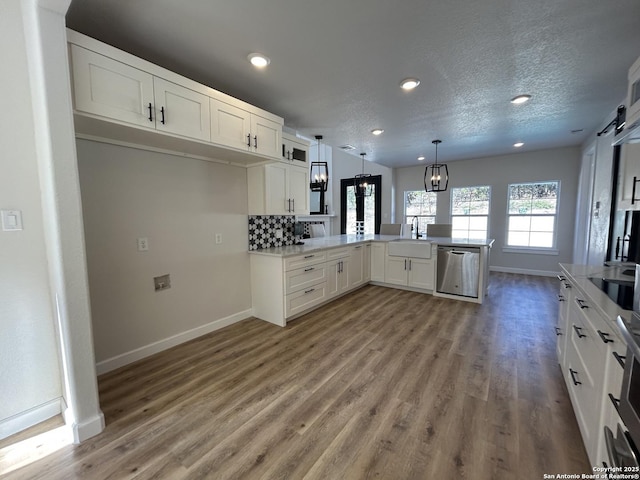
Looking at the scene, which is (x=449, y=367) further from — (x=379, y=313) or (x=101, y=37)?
(x=101, y=37)

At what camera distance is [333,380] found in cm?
215

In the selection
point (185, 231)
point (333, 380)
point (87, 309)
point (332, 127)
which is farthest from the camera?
point (332, 127)

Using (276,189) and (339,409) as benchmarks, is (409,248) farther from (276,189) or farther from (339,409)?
(339,409)

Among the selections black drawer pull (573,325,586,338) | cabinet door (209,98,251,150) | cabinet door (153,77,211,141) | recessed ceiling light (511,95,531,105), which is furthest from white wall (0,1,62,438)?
recessed ceiling light (511,95,531,105)

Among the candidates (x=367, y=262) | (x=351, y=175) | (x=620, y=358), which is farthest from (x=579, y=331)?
(x=351, y=175)

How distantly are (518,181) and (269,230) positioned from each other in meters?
5.58

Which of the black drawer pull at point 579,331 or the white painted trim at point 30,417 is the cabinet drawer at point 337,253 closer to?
the black drawer pull at point 579,331

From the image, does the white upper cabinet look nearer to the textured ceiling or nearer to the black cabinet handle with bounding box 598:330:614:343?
the textured ceiling

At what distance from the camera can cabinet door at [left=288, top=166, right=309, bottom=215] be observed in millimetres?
3516

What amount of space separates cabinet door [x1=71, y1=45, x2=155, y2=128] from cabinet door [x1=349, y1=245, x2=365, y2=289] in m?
3.19

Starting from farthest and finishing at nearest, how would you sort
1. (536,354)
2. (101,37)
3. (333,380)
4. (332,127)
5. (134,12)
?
(332,127), (536,354), (333,380), (101,37), (134,12)

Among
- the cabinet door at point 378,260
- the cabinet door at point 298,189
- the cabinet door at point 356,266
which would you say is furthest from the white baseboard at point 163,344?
the cabinet door at point 378,260

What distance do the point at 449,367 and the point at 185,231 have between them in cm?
279

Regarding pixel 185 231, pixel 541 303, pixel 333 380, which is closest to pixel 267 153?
pixel 185 231
